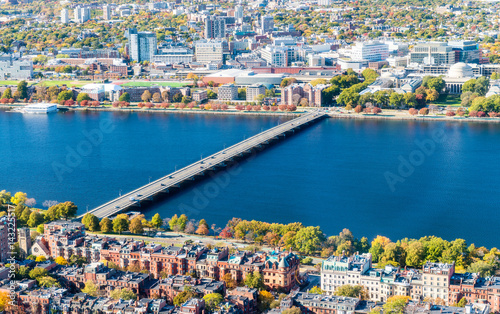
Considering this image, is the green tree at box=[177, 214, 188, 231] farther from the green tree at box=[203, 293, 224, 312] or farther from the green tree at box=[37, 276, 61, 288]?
the green tree at box=[203, 293, 224, 312]

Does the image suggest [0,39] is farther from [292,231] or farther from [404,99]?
[292,231]

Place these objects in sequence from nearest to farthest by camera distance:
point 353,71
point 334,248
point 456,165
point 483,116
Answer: point 334,248, point 456,165, point 483,116, point 353,71

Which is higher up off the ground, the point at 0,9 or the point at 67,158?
the point at 0,9

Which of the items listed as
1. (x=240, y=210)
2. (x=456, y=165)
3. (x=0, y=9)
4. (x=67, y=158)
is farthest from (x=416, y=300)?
(x=0, y=9)

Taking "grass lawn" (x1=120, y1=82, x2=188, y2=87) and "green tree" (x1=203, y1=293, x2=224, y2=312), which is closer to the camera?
"green tree" (x1=203, y1=293, x2=224, y2=312)

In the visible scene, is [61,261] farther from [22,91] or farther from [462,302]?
[22,91]

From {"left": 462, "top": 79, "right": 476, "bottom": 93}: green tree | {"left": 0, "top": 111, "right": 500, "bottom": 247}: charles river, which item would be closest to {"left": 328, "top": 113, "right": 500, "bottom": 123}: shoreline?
{"left": 0, "top": 111, "right": 500, "bottom": 247}: charles river
